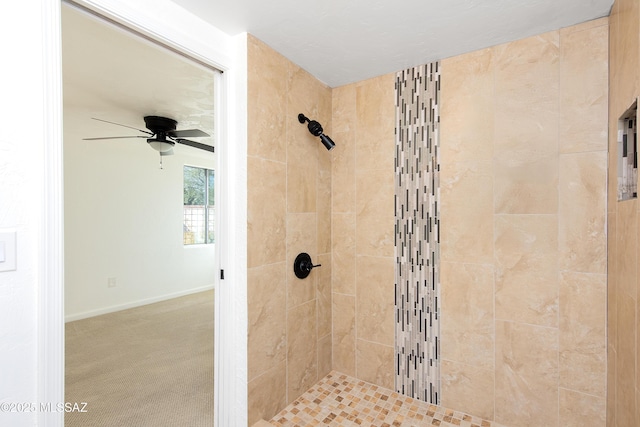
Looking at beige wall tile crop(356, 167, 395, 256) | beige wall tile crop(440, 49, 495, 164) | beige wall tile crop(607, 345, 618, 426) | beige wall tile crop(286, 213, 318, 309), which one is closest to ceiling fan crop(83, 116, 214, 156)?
beige wall tile crop(286, 213, 318, 309)

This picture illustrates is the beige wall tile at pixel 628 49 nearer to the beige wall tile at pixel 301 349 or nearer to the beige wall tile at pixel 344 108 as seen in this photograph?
the beige wall tile at pixel 344 108

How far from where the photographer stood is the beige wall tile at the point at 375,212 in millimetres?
2232

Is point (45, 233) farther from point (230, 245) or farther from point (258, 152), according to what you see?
point (258, 152)

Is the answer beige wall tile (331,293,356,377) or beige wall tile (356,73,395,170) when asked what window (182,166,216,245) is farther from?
beige wall tile (356,73,395,170)

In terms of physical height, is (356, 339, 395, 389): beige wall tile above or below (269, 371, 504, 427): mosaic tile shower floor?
above

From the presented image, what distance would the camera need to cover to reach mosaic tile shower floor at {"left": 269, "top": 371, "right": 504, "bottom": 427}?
1866 millimetres

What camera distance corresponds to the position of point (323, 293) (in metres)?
2.38

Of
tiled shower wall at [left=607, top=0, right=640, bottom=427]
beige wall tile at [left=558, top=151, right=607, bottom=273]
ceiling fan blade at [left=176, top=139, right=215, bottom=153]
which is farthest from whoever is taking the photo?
ceiling fan blade at [left=176, top=139, right=215, bottom=153]

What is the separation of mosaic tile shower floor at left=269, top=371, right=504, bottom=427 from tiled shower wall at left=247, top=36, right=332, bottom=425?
0.09m

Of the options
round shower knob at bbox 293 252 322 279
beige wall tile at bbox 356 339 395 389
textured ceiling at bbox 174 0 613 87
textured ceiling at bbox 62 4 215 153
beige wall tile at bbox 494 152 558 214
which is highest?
textured ceiling at bbox 62 4 215 153

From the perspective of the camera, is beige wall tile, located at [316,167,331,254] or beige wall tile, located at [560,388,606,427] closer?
beige wall tile, located at [560,388,606,427]

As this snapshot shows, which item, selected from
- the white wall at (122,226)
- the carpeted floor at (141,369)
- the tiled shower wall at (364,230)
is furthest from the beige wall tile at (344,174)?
the white wall at (122,226)

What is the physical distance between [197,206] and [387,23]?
479cm

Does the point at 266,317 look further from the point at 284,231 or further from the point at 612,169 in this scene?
the point at 612,169
